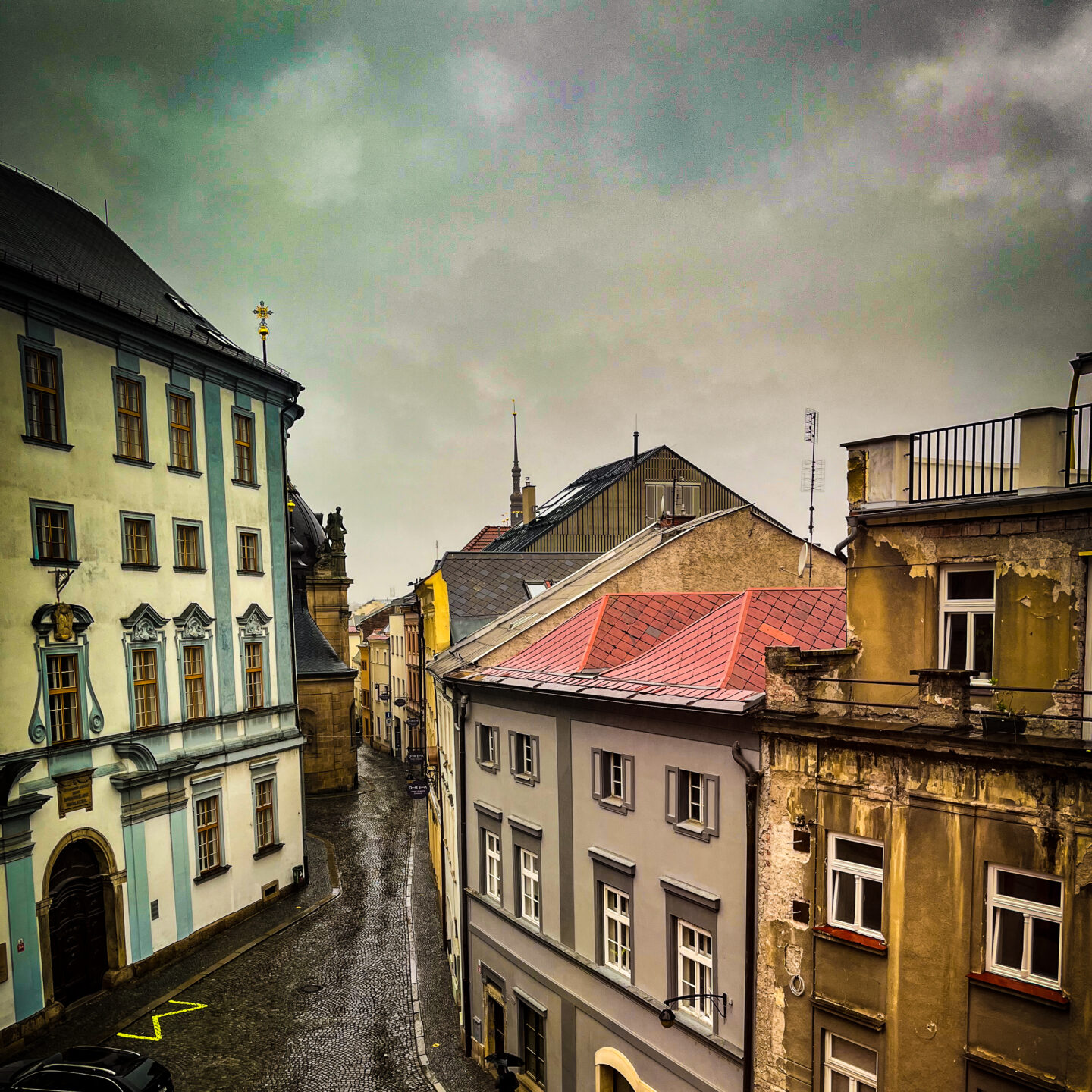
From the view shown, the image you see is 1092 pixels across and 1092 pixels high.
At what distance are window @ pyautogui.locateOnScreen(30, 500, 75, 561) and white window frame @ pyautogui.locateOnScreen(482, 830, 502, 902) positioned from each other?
14000 mm

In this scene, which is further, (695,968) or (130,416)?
(130,416)

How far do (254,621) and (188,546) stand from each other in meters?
3.90

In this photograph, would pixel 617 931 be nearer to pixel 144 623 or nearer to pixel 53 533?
pixel 144 623

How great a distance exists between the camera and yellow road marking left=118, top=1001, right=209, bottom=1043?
18.8 m

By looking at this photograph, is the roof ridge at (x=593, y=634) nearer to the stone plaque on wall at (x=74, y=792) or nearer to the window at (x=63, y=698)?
the window at (x=63, y=698)

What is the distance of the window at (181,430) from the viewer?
2447 cm

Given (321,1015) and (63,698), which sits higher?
(63,698)

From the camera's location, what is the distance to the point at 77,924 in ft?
68.4

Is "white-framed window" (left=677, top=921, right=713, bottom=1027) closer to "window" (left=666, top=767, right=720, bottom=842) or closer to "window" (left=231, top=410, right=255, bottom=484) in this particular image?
"window" (left=666, top=767, right=720, bottom=842)

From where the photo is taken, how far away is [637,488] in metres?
39.6

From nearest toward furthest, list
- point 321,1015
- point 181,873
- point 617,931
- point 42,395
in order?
1. point 617,931
2. point 321,1015
3. point 42,395
4. point 181,873

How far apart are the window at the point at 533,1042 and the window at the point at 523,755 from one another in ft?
17.1

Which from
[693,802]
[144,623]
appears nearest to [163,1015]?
[144,623]

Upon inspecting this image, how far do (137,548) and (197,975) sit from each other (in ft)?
42.5
